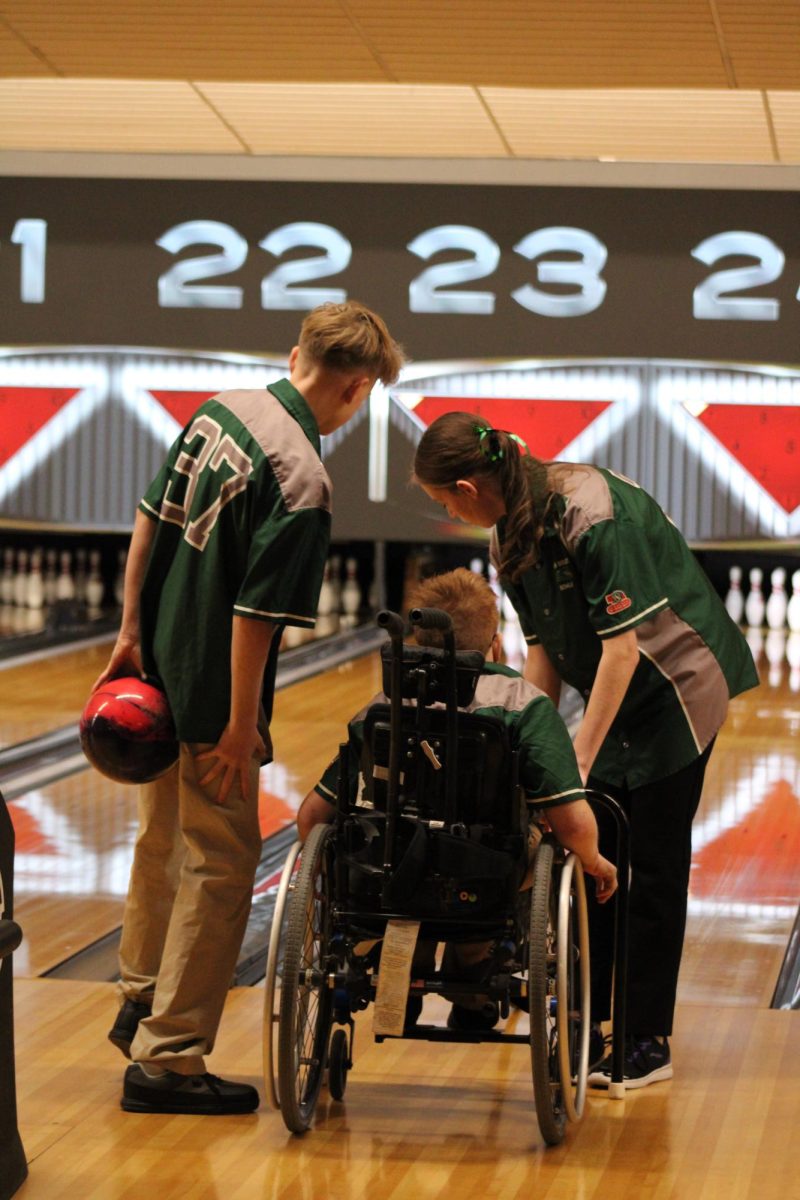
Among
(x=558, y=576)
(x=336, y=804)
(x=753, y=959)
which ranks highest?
(x=558, y=576)

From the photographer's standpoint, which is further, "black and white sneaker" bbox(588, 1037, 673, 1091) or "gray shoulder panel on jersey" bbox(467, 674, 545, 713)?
"black and white sneaker" bbox(588, 1037, 673, 1091)

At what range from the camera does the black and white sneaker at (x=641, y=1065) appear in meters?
2.65

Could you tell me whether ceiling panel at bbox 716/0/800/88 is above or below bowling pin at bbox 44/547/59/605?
above

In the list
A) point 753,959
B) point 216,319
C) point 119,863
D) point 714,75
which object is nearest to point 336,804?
point 753,959

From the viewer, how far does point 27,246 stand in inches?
336

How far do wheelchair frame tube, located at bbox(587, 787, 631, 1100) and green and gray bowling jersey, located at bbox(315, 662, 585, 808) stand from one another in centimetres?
19

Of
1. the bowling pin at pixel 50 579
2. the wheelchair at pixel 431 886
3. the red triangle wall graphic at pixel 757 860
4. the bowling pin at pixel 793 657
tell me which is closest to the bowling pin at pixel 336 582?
the bowling pin at pixel 50 579

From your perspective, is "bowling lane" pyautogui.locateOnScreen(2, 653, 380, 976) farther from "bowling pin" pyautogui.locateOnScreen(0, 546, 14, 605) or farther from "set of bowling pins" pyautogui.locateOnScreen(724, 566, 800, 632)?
"set of bowling pins" pyautogui.locateOnScreen(724, 566, 800, 632)

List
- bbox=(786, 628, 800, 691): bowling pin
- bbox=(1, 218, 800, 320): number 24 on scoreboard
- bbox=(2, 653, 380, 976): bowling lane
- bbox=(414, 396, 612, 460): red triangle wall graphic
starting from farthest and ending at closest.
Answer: bbox=(414, 396, 612, 460): red triangle wall graphic
bbox=(1, 218, 800, 320): number 24 on scoreboard
bbox=(786, 628, 800, 691): bowling pin
bbox=(2, 653, 380, 976): bowling lane

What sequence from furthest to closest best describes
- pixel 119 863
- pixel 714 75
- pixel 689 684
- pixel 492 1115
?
pixel 714 75, pixel 119 863, pixel 689 684, pixel 492 1115

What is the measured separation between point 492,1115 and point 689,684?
762 mm

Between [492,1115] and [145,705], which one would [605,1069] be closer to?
[492,1115]

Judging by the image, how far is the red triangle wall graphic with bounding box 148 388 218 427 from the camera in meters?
8.50

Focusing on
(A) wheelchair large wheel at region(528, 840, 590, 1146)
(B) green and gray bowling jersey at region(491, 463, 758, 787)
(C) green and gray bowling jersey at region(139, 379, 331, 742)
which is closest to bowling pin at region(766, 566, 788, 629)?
→ (B) green and gray bowling jersey at region(491, 463, 758, 787)
